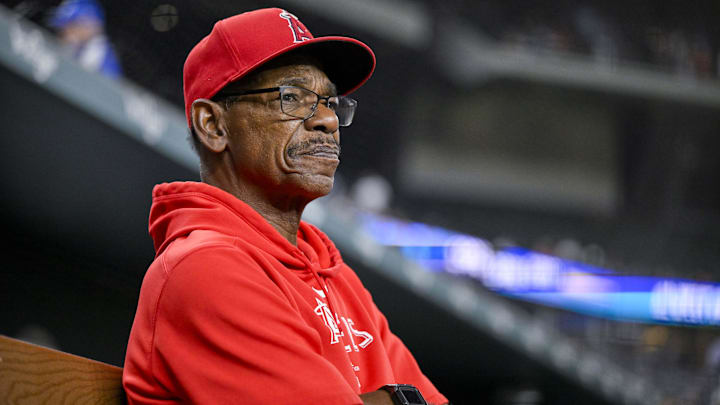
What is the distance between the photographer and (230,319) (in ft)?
2.77

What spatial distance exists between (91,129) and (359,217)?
110 inches

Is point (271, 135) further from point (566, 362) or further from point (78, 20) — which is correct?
point (566, 362)

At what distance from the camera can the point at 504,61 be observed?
818 cm

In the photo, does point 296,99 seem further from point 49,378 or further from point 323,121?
point 49,378

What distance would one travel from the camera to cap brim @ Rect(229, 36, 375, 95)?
1091 mm

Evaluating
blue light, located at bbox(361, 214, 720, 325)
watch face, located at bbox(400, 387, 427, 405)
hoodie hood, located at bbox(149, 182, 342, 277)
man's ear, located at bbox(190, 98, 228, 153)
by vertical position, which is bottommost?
blue light, located at bbox(361, 214, 720, 325)

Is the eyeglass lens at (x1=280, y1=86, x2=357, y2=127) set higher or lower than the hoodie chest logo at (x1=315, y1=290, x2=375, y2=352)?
higher

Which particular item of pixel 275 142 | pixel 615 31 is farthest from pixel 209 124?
pixel 615 31

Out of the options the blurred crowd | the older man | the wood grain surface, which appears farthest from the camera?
the blurred crowd

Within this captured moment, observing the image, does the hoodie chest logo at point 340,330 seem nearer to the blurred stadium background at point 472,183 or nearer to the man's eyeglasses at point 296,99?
the man's eyeglasses at point 296,99

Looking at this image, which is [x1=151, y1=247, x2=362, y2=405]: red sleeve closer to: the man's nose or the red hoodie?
the red hoodie

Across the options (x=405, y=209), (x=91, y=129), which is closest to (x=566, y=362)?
(x=405, y=209)

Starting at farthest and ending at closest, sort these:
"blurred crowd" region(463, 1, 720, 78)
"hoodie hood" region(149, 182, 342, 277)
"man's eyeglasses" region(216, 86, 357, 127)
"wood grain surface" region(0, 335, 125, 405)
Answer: "blurred crowd" region(463, 1, 720, 78)
"man's eyeglasses" region(216, 86, 357, 127)
"hoodie hood" region(149, 182, 342, 277)
"wood grain surface" region(0, 335, 125, 405)

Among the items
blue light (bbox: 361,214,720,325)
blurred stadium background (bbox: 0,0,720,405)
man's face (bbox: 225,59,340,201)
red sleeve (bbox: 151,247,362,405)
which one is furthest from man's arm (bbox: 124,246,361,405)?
blue light (bbox: 361,214,720,325)
